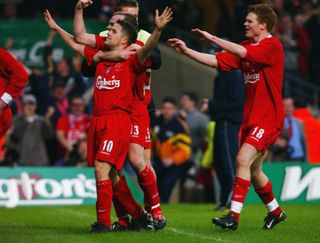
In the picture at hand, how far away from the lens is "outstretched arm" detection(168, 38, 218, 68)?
12422 millimetres

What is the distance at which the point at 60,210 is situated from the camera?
1714 centimetres

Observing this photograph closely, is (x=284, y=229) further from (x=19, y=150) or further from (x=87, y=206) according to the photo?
(x=19, y=150)

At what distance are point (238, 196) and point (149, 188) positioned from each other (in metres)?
0.97

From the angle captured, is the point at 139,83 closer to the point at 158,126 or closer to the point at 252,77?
the point at 252,77

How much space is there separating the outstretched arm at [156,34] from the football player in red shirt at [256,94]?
58 centimetres

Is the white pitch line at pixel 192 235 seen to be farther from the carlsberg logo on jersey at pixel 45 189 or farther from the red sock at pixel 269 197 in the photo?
the carlsberg logo on jersey at pixel 45 189

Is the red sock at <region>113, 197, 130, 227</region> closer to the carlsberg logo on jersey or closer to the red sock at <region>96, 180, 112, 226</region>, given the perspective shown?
the red sock at <region>96, 180, 112, 226</region>

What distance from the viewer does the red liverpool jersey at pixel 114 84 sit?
1238cm

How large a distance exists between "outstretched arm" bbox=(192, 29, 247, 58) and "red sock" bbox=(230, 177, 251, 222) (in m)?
1.36

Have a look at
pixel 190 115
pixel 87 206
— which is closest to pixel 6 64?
pixel 87 206

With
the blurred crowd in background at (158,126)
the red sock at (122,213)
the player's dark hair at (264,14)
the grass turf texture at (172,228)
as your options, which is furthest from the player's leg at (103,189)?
the blurred crowd in background at (158,126)

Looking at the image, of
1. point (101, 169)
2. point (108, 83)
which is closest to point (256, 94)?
point (108, 83)

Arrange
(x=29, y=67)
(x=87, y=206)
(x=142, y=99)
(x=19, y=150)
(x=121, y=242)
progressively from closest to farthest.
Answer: (x=121, y=242), (x=142, y=99), (x=87, y=206), (x=19, y=150), (x=29, y=67)

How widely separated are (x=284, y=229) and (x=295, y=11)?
14901 mm
